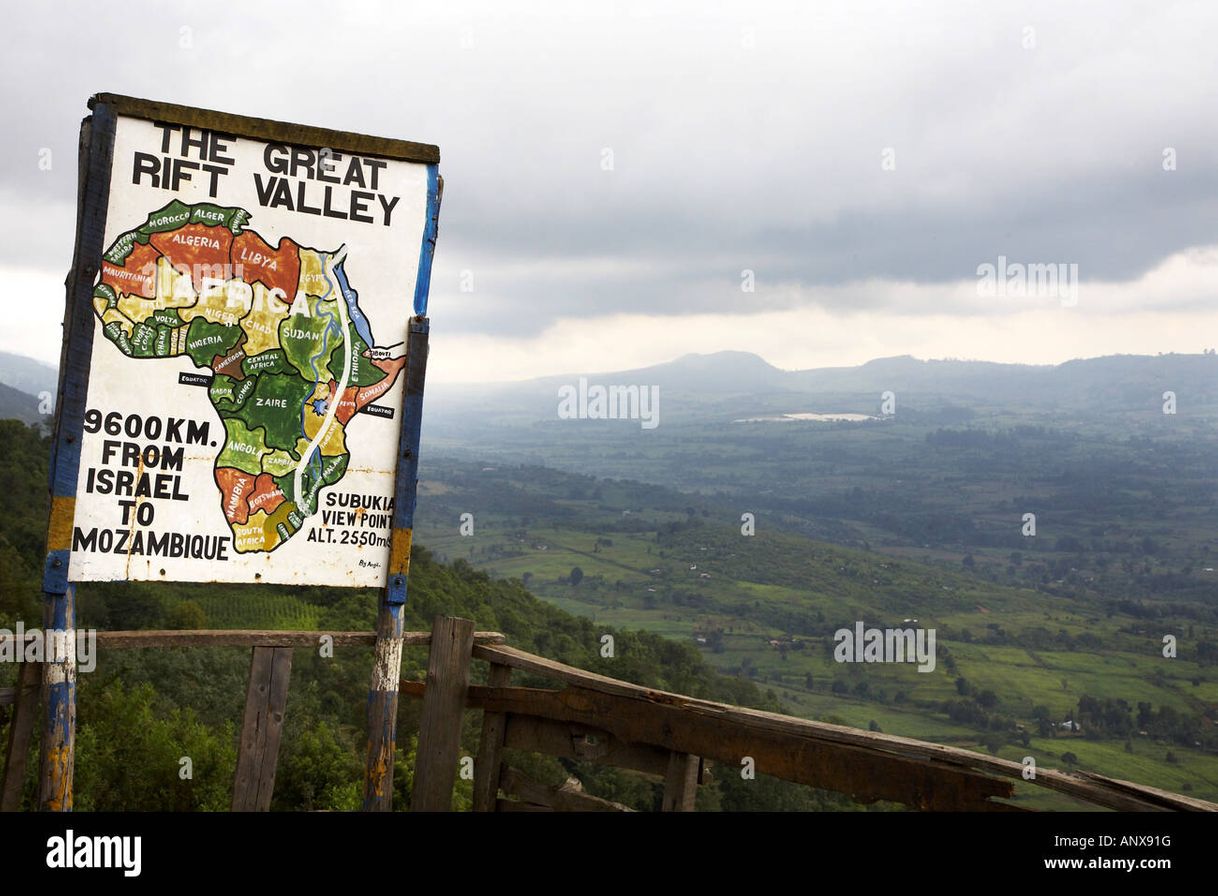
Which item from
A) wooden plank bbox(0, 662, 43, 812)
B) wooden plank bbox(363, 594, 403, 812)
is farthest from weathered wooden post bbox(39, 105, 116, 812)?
wooden plank bbox(363, 594, 403, 812)

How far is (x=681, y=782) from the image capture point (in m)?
4.30

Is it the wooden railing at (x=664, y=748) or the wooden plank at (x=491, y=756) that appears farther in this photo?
the wooden plank at (x=491, y=756)

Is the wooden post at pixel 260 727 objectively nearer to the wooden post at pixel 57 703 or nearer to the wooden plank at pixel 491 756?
the wooden post at pixel 57 703

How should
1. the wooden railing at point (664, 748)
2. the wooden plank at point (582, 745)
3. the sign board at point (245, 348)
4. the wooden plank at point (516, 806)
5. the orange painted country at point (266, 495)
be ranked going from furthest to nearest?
the wooden plank at point (516, 806)
the orange painted country at point (266, 495)
the wooden plank at point (582, 745)
the sign board at point (245, 348)
the wooden railing at point (664, 748)

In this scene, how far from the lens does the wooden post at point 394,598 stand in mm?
4832

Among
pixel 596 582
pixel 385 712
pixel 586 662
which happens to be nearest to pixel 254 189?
pixel 385 712

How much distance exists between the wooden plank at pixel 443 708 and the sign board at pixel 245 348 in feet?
2.04

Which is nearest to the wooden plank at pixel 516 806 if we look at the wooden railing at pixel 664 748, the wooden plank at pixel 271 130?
the wooden railing at pixel 664 748

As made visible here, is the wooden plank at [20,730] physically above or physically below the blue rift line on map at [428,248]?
below

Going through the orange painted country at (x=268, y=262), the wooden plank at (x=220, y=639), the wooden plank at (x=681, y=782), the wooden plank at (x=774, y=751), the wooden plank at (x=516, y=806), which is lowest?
the wooden plank at (x=516, y=806)

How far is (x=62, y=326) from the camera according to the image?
14.4ft

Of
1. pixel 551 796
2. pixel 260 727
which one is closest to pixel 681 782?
pixel 551 796

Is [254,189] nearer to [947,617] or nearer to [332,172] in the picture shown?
[332,172]

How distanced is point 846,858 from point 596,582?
118887 mm
